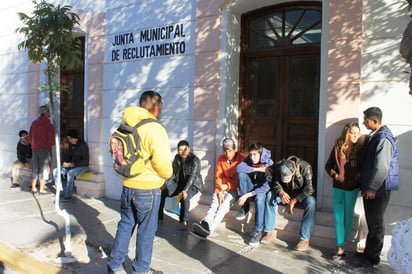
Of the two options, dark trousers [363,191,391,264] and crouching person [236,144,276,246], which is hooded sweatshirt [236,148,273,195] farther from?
dark trousers [363,191,391,264]

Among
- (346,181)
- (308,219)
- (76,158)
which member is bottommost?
(308,219)

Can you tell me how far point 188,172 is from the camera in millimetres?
5695

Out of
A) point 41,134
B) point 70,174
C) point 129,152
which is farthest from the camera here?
point 41,134

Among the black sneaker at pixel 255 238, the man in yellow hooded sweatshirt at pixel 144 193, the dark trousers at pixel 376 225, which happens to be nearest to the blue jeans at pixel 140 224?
the man in yellow hooded sweatshirt at pixel 144 193

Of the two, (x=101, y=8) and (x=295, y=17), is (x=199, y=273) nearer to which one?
(x=295, y=17)

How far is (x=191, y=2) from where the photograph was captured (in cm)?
643

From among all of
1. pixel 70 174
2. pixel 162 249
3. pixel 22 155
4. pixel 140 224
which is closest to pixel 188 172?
pixel 162 249

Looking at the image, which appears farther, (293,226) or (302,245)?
(293,226)

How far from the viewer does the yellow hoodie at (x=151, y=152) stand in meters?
3.54

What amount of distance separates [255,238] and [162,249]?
1192 millimetres

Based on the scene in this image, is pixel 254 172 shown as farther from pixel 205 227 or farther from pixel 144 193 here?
pixel 144 193

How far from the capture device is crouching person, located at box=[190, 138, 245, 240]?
16.7ft

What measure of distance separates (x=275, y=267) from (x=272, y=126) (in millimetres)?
2474

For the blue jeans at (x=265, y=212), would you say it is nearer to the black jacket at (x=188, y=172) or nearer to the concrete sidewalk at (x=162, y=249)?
the concrete sidewalk at (x=162, y=249)
